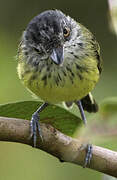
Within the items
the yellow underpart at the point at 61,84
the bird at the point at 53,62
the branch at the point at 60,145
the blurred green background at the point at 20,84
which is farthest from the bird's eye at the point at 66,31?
the branch at the point at 60,145

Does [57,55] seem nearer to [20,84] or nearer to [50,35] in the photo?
[50,35]

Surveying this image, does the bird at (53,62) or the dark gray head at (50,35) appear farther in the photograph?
the bird at (53,62)

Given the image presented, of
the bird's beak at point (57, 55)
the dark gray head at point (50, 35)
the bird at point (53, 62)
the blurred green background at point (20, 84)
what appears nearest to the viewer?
the bird's beak at point (57, 55)

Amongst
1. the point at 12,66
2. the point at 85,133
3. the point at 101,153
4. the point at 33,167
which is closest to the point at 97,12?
the point at 12,66

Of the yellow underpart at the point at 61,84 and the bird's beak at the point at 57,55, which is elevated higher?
the bird's beak at the point at 57,55

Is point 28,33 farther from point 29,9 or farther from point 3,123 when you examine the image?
point 29,9

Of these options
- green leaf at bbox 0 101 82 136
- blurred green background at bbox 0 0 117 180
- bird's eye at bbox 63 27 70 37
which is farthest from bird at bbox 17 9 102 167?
green leaf at bbox 0 101 82 136

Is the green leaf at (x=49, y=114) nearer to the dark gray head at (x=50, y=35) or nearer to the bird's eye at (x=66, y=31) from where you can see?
the dark gray head at (x=50, y=35)

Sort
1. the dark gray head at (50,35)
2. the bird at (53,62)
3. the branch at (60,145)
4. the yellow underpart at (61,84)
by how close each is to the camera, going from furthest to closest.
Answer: the yellow underpart at (61,84) < the bird at (53,62) < the dark gray head at (50,35) < the branch at (60,145)
